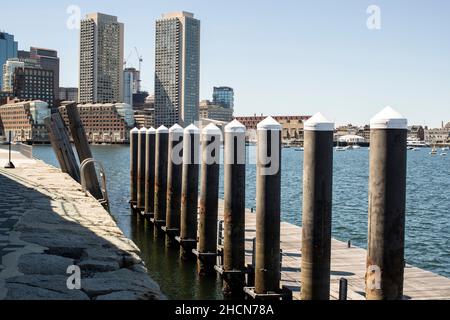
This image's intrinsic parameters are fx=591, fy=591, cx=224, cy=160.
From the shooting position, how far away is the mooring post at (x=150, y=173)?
2577 cm

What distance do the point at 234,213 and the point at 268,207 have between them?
6.98 feet

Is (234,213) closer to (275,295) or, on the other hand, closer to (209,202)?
(209,202)

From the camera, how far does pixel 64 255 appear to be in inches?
378

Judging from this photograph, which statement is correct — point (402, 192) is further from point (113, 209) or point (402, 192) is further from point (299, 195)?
point (299, 195)

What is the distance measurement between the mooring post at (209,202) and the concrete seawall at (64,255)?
2766 millimetres

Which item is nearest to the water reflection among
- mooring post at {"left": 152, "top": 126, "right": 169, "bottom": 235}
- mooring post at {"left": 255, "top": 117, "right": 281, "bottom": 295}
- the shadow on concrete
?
mooring post at {"left": 152, "top": 126, "right": 169, "bottom": 235}

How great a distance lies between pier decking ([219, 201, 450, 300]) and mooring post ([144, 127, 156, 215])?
8823mm

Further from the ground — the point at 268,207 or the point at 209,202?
the point at 268,207

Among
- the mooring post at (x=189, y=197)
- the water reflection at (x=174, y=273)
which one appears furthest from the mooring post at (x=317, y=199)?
the mooring post at (x=189, y=197)

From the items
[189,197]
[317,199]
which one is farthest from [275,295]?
[189,197]

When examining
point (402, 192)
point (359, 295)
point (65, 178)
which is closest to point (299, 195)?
point (65, 178)

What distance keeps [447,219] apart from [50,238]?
30327 mm

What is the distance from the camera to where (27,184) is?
21.4m

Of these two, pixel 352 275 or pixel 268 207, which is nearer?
pixel 268 207
